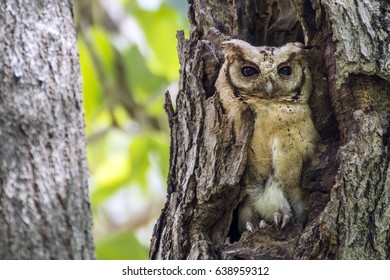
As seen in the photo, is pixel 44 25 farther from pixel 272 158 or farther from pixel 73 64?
pixel 272 158

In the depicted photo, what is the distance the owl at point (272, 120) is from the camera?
106 inches

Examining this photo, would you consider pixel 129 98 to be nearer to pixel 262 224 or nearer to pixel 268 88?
pixel 268 88

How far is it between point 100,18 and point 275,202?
10.7 feet

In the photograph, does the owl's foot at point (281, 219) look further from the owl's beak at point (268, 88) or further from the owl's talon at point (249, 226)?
the owl's beak at point (268, 88)

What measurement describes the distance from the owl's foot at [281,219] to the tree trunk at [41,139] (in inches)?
28.3

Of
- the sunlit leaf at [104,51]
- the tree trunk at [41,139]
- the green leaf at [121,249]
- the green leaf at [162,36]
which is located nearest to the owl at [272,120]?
the tree trunk at [41,139]

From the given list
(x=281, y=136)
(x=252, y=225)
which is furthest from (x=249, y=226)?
(x=281, y=136)

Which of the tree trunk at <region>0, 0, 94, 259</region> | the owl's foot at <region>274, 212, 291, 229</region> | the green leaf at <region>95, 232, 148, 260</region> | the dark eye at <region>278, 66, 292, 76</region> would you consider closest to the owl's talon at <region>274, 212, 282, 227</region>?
the owl's foot at <region>274, 212, 291, 229</region>

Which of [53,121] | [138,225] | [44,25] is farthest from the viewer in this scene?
[138,225]

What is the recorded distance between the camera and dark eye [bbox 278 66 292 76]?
279 centimetres

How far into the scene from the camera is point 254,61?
109 inches

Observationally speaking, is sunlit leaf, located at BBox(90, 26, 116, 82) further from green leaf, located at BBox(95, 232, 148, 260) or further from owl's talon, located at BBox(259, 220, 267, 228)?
owl's talon, located at BBox(259, 220, 267, 228)
